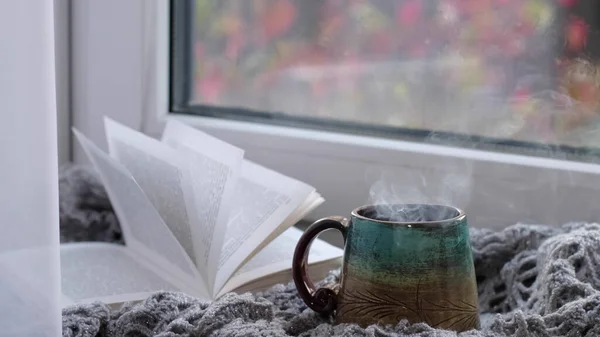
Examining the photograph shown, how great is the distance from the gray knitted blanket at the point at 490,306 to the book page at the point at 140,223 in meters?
0.10

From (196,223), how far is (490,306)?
0.26 meters

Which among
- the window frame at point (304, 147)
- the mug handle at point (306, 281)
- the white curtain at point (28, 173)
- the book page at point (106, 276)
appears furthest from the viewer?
the window frame at point (304, 147)

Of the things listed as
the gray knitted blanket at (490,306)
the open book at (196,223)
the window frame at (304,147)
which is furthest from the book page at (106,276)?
the window frame at (304,147)

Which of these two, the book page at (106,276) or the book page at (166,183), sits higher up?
the book page at (166,183)

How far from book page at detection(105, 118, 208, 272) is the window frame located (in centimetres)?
22

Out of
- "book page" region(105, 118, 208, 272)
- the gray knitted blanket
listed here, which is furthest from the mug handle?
"book page" region(105, 118, 208, 272)

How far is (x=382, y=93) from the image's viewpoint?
966 millimetres

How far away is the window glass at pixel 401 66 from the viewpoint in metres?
0.84

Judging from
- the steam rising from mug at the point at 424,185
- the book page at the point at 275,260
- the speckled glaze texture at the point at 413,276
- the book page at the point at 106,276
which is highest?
the steam rising from mug at the point at 424,185

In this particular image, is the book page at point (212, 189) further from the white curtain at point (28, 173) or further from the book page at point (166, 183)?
the white curtain at point (28, 173)

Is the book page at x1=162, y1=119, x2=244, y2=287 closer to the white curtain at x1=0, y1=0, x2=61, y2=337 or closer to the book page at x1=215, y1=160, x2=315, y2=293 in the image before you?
the book page at x1=215, y1=160, x2=315, y2=293

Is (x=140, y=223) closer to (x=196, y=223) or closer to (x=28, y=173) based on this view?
(x=196, y=223)

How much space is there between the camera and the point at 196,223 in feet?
2.28

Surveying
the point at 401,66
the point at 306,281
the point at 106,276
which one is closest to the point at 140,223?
the point at 106,276
